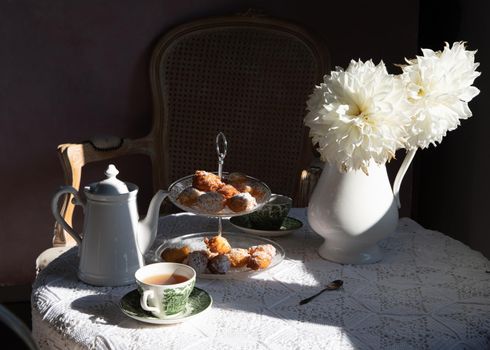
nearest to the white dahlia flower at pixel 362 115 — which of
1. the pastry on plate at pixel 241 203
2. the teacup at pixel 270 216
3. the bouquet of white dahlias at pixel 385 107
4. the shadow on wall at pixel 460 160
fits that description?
the bouquet of white dahlias at pixel 385 107

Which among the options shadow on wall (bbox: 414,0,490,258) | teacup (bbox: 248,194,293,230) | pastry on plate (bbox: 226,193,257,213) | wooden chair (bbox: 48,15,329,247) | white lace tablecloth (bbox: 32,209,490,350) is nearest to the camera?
white lace tablecloth (bbox: 32,209,490,350)

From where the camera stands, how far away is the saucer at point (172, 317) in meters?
1.10

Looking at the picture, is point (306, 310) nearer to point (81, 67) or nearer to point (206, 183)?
point (206, 183)

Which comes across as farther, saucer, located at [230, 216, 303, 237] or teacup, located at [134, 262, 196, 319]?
saucer, located at [230, 216, 303, 237]

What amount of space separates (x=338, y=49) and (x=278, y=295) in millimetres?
1497

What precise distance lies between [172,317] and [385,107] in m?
0.53

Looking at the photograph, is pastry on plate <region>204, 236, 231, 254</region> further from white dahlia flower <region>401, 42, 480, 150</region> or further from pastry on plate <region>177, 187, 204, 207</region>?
white dahlia flower <region>401, 42, 480, 150</region>

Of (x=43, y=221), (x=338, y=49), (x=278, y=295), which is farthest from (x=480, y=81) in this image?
(x=43, y=221)

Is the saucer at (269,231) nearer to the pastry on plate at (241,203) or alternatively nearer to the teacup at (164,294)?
the pastry on plate at (241,203)

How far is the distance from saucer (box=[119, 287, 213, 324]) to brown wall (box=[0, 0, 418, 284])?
1393 mm

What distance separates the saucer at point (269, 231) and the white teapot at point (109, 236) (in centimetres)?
36

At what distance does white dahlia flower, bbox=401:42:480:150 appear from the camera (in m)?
1.31

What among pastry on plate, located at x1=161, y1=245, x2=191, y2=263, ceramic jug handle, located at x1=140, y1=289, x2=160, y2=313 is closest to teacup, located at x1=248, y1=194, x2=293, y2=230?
pastry on plate, located at x1=161, y1=245, x2=191, y2=263

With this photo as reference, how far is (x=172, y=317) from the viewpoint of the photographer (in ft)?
3.62
